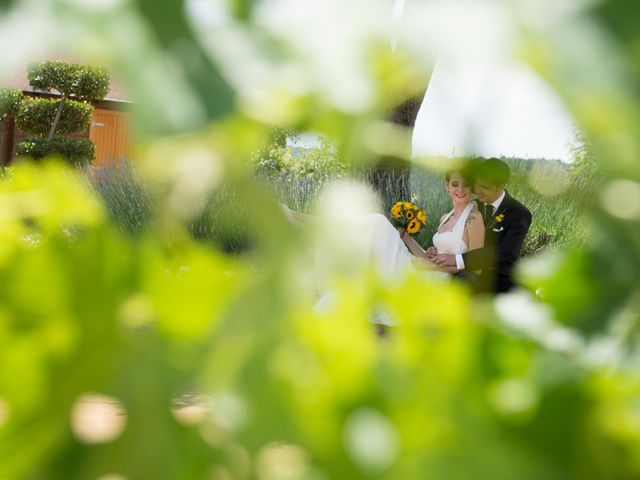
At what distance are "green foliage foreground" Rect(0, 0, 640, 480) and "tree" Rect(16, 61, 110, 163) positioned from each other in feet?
44.3

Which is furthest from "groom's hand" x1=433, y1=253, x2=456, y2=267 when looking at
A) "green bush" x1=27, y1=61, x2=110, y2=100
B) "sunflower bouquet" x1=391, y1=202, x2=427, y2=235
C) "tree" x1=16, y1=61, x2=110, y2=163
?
"green bush" x1=27, y1=61, x2=110, y2=100

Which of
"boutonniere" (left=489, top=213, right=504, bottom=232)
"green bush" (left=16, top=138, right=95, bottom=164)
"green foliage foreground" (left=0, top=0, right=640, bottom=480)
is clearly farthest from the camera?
"green bush" (left=16, top=138, right=95, bottom=164)

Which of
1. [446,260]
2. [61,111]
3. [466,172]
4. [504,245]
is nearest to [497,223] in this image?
[504,245]

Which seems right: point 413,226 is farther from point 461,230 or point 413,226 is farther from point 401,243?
point 461,230

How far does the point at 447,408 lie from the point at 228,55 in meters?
0.08

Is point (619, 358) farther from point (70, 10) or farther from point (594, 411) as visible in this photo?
point (70, 10)

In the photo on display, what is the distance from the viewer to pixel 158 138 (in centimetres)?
13

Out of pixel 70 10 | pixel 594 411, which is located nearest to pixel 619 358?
pixel 594 411

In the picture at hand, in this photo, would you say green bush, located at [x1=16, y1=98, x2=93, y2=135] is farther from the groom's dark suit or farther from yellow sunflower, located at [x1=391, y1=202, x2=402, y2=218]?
the groom's dark suit

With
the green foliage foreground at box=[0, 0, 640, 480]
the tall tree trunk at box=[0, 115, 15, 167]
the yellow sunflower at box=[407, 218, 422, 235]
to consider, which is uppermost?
the green foliage foreground at box=[0, 0, 640, 480]

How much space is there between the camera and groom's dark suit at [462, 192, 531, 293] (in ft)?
16.6

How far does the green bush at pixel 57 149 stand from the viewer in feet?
42.4

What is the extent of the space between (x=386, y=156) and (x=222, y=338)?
0.17ft

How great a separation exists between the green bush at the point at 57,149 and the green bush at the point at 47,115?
311 millimetres
